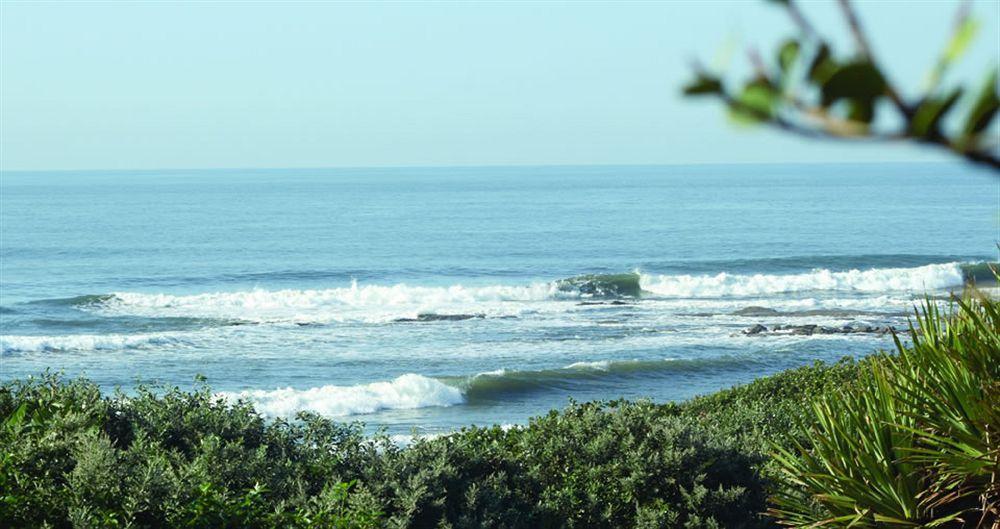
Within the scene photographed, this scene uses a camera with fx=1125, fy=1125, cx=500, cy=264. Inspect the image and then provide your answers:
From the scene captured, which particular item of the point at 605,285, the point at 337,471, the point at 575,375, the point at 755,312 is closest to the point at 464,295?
the point at 605,285

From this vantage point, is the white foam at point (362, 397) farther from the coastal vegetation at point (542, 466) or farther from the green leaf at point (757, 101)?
the green leaf at point (757, 101)

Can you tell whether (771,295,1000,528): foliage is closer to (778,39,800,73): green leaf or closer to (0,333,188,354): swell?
(778,39,800,73): green leaf

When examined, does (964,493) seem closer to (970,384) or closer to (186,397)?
(970,384)

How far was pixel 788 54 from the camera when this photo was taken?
0.83 metres

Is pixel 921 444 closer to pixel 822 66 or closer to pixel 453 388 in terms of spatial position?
pixel 822 66

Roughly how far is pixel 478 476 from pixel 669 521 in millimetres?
1301

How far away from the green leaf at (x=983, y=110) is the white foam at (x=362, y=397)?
24.9 meters

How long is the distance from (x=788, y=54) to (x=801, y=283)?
50.1 meters

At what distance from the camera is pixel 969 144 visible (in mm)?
804

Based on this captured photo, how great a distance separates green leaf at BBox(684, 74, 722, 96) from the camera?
0.86 m

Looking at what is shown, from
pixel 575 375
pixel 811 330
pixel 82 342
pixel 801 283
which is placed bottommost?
pixel 82 342

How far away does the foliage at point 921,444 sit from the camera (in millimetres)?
6262

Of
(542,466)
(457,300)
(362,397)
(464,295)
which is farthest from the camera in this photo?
(464,295)

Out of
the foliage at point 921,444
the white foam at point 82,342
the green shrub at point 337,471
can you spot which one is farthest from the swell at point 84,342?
the foliage at point 921,444
